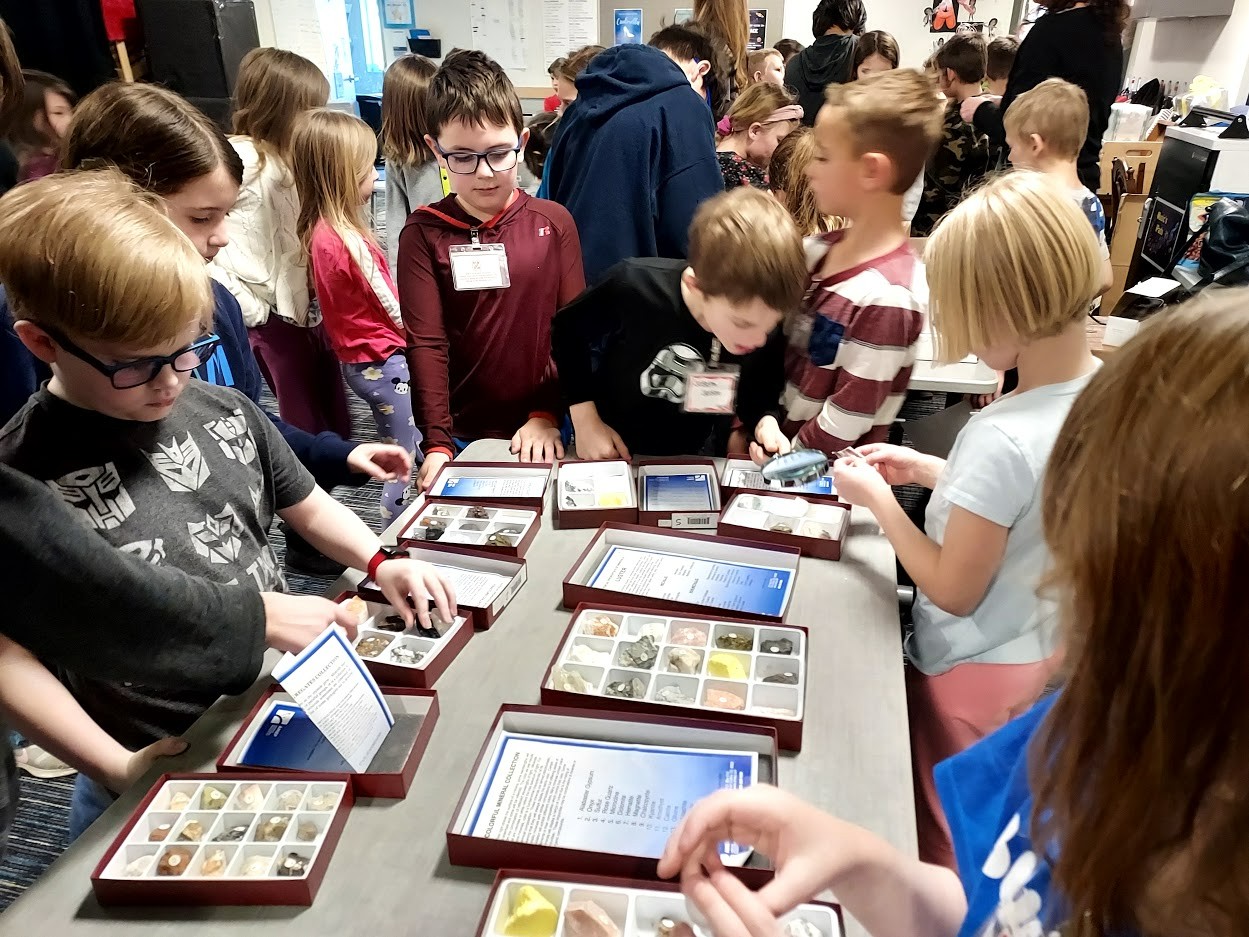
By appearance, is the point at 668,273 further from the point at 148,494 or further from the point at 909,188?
the point at 148,494

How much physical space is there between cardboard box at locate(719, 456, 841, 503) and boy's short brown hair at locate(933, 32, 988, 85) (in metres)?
3.71

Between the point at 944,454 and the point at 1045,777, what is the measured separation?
94.1 inches

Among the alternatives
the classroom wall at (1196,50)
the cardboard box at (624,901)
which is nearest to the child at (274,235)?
the cardboard box at (624,901)

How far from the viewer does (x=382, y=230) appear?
538 cm

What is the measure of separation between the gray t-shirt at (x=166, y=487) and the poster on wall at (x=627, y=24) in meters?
4.98

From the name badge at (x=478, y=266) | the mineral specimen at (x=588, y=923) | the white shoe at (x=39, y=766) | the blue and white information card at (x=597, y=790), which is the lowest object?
the white shoe at (x=39, y=766)

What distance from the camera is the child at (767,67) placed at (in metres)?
4.80

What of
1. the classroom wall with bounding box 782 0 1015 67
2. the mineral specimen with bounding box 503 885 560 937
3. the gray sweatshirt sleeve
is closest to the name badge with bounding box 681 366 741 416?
the gray sweatshirt sleeve

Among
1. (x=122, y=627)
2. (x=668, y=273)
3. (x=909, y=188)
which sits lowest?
(x=122, y=627)

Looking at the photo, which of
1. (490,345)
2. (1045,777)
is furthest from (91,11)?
(1045,777)

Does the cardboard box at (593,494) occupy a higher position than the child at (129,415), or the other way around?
the child at (129,415)

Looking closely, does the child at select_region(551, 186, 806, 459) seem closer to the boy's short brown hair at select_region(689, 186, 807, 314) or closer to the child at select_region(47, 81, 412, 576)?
the boy's short brown hair at select_region(689, 186, 807, 314)

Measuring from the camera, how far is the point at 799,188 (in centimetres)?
265

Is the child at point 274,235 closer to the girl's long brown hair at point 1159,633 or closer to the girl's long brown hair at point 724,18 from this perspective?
the girl's long brown hair at point 724,18
